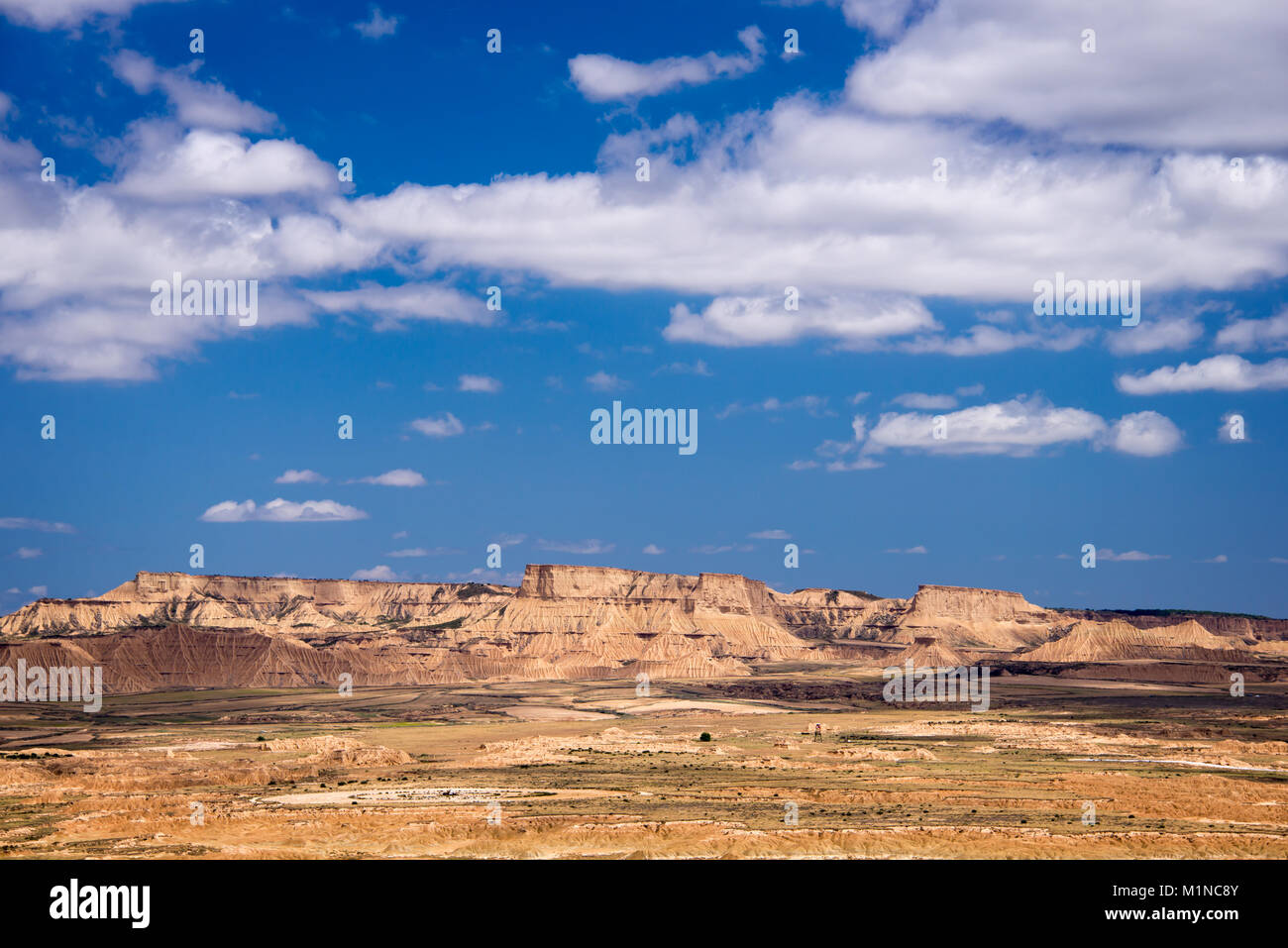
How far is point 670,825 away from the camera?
4875 cm

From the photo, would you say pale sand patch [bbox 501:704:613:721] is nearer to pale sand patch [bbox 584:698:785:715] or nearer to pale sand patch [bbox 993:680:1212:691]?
pale sand patch [bbox 584:698:785:715]

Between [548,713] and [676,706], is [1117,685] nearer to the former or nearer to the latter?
[676,706]

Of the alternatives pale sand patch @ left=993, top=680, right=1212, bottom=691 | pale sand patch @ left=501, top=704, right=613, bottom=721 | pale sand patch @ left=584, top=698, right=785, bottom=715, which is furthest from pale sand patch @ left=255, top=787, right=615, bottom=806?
pale sand patch @ left=993, top=680, right=1212, bottom=691

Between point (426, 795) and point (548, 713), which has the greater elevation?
point (426, 795)

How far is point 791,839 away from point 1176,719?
298 ft

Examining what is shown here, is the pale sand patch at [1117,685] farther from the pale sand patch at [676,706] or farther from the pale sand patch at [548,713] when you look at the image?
the pale sand patch at [548,713]

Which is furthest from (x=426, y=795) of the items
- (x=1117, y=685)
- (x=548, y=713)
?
(x=1117, y=685)

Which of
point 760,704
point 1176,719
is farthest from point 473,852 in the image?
point 760,704

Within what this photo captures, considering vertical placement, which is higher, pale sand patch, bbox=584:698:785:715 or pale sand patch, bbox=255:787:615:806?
pale sand patch, bbox=255:787:615:806

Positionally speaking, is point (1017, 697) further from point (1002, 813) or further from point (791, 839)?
point (791, 839)

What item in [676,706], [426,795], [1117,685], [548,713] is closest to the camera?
[426,795]

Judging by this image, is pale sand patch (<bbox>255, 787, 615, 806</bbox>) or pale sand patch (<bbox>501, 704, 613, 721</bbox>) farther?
pale sand patch (<bbox>501, 704, 613, 721</bbox>)

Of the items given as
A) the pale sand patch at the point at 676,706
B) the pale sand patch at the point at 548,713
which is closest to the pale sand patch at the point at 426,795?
the pale sand patch at the point at 548,713

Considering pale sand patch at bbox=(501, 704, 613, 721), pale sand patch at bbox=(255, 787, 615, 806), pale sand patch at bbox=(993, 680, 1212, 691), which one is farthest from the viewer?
pale sand patch at bbox=(993, 680, 1212, 691)
